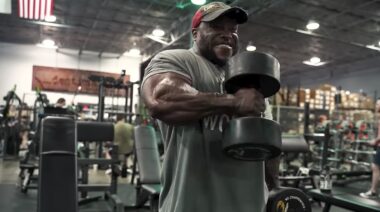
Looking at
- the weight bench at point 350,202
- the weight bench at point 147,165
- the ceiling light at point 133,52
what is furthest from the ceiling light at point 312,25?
the ceiling light at point 133,52

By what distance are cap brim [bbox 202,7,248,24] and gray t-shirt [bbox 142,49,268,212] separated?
0.14m

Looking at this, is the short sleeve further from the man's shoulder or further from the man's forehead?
the man's forehead

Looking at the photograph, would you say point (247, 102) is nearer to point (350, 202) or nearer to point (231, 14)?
point (231, 14)

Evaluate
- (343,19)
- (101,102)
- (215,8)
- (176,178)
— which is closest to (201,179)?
(176,178)

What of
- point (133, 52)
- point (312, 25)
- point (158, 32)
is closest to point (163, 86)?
point (312, 25)

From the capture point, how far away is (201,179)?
46.3 inches

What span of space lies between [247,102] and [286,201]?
51 cm

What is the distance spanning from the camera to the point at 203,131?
1175mm

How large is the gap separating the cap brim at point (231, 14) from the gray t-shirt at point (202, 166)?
0.14 metres

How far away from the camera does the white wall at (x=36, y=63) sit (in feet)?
48.0

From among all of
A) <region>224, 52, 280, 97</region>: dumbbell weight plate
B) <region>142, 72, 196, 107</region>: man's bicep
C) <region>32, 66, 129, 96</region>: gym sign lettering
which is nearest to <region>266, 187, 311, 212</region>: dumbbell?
<region>224, 52, 280, 97</region>: dumbbell weight plate

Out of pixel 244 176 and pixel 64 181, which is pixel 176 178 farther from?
pixel 64 181

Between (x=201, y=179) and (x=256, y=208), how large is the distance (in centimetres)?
21

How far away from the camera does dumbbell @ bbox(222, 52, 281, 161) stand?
1043 millimetres
